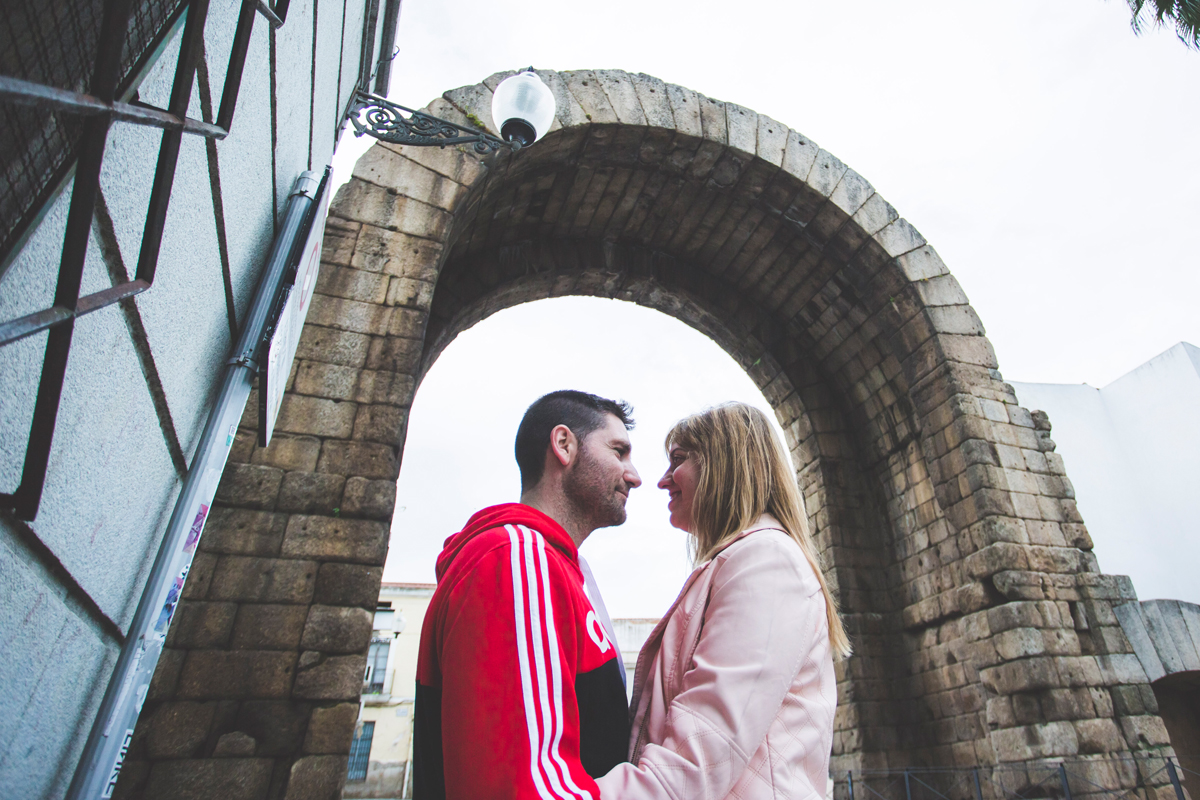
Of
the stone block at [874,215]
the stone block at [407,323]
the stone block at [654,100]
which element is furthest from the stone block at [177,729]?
the stone block at [874,215]

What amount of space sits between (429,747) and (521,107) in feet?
10.6

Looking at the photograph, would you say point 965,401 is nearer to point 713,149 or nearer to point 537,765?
point 713,149

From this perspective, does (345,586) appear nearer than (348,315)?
Yes

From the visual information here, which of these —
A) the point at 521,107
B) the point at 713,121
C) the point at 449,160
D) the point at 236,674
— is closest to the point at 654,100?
the point at 713,121

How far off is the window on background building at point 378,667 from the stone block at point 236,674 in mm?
21040

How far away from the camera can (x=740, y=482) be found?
1.88 m

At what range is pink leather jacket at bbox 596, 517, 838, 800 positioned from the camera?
Answer: 4.04ft

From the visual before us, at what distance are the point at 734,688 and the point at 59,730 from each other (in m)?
1.55

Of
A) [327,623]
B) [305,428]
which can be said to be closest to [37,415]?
[327,623]

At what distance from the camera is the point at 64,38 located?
936 mm

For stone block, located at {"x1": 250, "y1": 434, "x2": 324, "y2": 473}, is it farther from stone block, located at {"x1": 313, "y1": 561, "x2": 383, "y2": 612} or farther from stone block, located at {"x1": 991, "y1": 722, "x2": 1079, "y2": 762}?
stone block, located at {"x1": 991, "y1": 722, "x2": 1079, "y2": 762}

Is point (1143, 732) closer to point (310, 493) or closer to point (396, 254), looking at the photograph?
point (310, 493)

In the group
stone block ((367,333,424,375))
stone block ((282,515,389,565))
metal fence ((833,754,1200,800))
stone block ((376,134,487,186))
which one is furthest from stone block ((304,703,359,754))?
metal fence ((833,754,1200,800))

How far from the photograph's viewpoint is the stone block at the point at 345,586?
3602mm
